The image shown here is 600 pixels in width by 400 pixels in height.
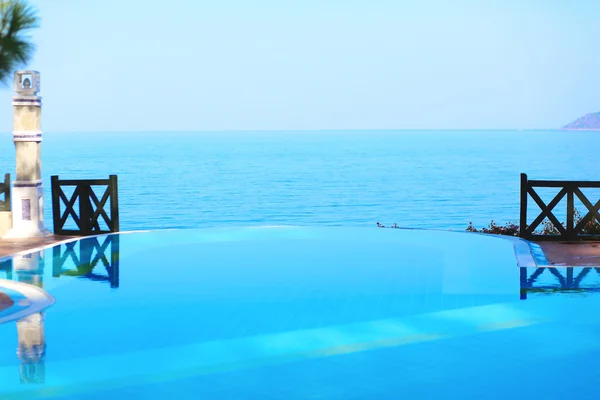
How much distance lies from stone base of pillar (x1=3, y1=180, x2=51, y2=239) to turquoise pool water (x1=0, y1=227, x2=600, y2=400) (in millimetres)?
1128

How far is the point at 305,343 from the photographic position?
8539 mm

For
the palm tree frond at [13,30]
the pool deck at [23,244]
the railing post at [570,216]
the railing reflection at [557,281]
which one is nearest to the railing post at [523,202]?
the railing post at [570,216]

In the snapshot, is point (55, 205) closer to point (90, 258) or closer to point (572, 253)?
point (90, 258)

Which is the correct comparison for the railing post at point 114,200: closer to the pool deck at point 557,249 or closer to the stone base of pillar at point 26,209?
the pool deck at point 557,249

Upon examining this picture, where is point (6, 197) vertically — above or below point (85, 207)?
above

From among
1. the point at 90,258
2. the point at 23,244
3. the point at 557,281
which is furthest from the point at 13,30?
the point at 557,281

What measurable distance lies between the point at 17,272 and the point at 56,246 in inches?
90.3

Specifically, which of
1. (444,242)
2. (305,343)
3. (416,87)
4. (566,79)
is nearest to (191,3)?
(416,87)

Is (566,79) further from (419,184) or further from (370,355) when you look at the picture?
(370,355)

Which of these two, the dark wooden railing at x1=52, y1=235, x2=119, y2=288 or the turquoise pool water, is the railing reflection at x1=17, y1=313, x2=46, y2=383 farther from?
the dark wooden railing at x1=52, y1=235, x2=119, y2=288

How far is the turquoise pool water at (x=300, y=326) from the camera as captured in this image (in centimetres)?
735

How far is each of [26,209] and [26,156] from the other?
858mm

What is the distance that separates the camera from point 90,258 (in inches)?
532

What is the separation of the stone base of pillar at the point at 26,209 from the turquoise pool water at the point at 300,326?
113 centimetres
